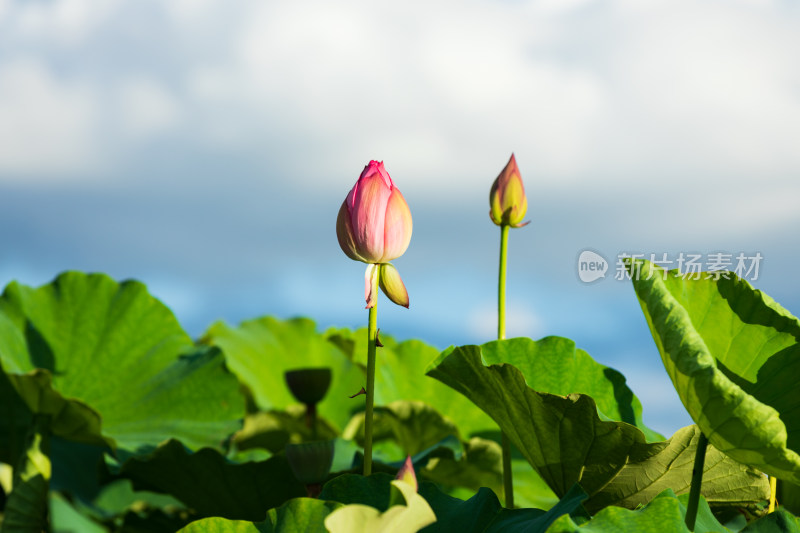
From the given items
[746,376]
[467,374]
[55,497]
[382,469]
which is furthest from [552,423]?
[55,497]

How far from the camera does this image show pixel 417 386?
1998 mm

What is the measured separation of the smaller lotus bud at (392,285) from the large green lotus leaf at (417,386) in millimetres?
1100

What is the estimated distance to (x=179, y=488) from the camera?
1.25 m

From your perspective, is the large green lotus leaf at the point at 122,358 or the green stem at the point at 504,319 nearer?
the green stem at the point at 504,319

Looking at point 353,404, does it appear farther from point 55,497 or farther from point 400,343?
point 55,497

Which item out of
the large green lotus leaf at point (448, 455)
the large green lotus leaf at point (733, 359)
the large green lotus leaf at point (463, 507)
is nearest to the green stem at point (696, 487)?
the large green lotus leaf at point (733, 359)

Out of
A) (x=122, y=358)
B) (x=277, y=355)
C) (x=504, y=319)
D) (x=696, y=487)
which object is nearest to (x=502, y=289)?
(x=504, y=319)

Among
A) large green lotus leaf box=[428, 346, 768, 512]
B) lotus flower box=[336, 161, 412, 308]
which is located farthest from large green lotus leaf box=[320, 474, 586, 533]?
lotus flower box=[336, 161, 412, 308]

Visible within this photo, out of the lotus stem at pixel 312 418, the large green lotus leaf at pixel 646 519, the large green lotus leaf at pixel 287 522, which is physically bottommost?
the lotus stem at pixel 312 418

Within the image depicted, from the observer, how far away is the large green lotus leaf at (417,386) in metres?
1.91

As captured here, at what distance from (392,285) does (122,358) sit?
39.8 inches

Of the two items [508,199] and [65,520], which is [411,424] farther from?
[65,520]

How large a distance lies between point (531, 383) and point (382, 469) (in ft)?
1.01

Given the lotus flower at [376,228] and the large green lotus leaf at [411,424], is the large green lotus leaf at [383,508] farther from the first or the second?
the large green lotus leaf at [411,424]
